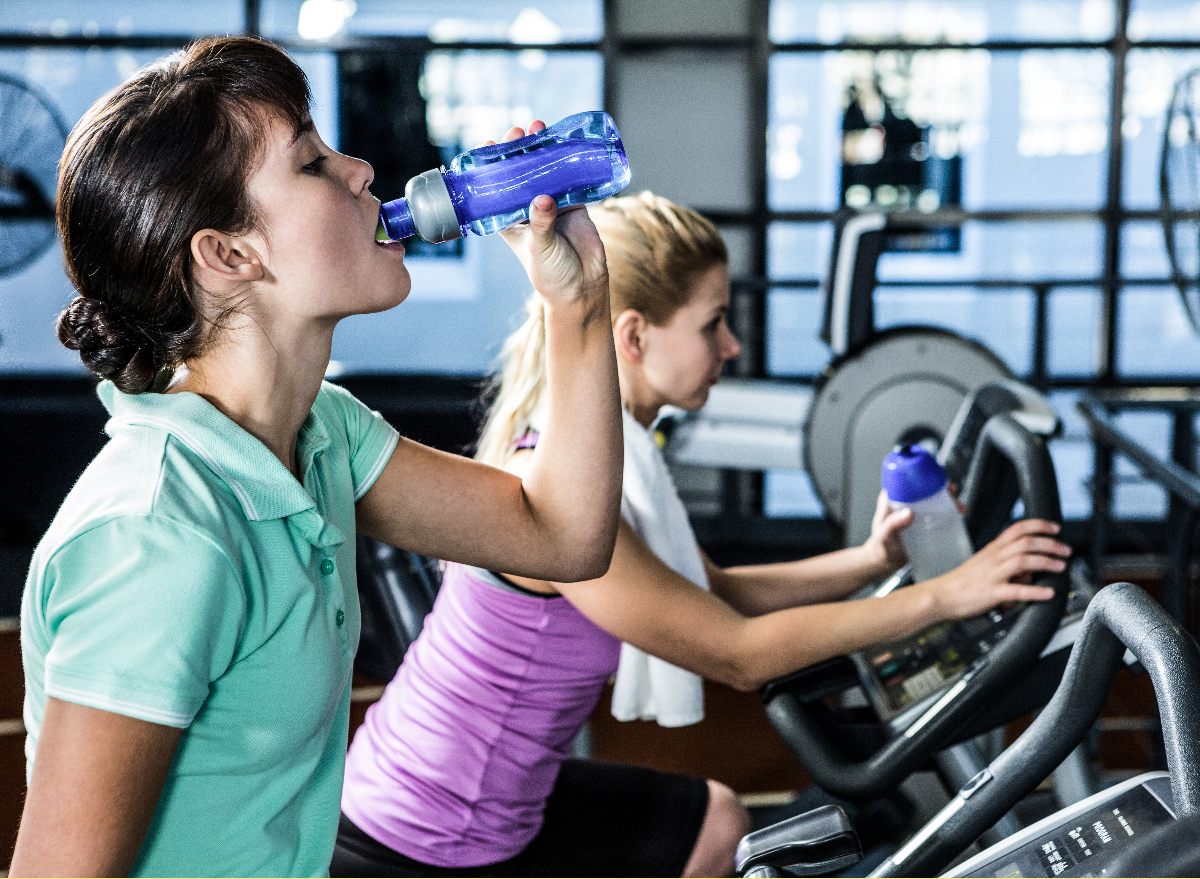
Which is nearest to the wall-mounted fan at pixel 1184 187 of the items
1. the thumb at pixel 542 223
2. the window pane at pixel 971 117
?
the thumb at pixel 542 223

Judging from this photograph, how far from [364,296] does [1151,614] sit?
0.54 meters

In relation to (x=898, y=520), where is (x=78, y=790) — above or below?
above

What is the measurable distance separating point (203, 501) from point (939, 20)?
5546 millimetres

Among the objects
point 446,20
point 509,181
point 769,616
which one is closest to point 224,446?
point 509,181

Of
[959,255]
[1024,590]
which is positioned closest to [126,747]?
[1024,590]

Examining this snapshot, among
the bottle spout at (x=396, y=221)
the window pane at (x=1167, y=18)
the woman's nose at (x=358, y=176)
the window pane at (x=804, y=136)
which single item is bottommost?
the bottle spout at (x=396, y=221)

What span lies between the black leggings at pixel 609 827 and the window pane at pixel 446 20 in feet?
14.7

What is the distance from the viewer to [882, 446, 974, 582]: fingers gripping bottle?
1.29 meters

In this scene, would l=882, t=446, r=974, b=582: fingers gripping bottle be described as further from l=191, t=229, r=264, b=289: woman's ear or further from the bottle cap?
l=191, t=229, r=264, b=289: woman's ear

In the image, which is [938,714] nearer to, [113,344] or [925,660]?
[925,660]

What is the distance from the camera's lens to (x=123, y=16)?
17.6ft

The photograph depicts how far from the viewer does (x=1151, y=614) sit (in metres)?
0.67

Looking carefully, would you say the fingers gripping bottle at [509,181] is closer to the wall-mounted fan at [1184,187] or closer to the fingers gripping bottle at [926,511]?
the fingers gripping bottle at [926,511]

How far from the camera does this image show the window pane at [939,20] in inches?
210
